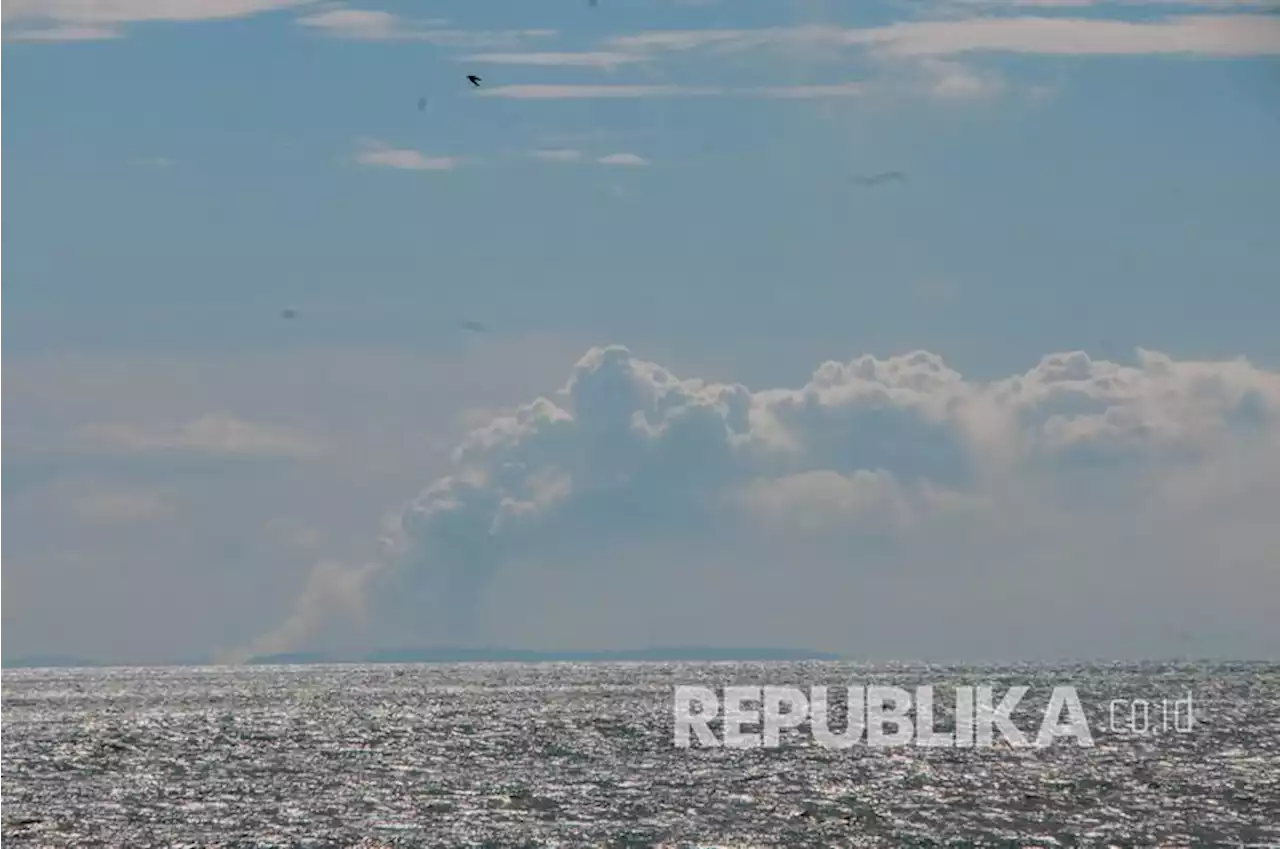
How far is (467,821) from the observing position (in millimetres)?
89875

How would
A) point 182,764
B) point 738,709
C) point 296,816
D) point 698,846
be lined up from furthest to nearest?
1. point 738,709
2. point 182,764
3. point 296,816
4. point 698,846

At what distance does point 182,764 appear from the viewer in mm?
128250

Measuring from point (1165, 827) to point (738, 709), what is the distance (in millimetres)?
115566

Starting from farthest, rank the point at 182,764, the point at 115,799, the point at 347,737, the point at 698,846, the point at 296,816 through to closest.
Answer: the point at 347,737
the point at 182,764
the point at 115,799
the point at 296,816
the point at 698,846

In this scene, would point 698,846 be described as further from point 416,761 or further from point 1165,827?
point 416,761

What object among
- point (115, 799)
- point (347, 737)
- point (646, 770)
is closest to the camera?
point (115, 799)

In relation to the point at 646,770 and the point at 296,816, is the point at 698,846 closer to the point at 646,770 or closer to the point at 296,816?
the point at 296,816

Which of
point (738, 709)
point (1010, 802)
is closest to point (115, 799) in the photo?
point (1010, 802)

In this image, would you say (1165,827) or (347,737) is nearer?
(1165,827)

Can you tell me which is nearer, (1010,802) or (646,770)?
(1010,802)

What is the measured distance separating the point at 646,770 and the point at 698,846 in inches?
1482

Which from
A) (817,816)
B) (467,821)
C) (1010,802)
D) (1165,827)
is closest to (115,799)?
(467,821)

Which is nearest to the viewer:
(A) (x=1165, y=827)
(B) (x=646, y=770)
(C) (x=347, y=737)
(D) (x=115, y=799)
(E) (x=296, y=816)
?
(A) (x=1165, y=827)

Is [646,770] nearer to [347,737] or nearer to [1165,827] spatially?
[1165,827]
